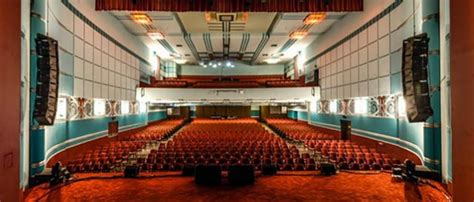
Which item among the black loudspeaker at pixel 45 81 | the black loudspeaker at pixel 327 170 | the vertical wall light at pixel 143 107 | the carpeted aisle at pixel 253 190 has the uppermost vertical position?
the black loudspeaker at pixel 45 81

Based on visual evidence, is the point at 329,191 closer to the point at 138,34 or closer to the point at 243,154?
the point at 243,154

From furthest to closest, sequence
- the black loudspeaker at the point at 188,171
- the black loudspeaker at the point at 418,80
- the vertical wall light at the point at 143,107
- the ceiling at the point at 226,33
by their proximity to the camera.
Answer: the vertical wall light at the point at 143,107, the ceiling at the point at 226,33, the black loudspeaker at the point at 188,171, the black loudspeaker at the point at 418,80

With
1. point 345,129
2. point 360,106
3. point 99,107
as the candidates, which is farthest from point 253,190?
point 345,129

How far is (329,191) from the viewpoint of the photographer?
4727mm

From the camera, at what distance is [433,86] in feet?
18.7

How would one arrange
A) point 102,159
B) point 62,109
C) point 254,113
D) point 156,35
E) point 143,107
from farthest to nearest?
point 254,113 < point 143,107 < point 156,35 < point 62,109 < point 102,159

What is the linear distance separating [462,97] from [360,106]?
26.6ft

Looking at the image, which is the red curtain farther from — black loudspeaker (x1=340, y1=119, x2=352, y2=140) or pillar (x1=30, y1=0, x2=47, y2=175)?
black loudspeaker (x1=340, y1=119, x2=352, y2=140)

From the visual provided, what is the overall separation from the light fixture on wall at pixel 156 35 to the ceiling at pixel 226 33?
25 cm

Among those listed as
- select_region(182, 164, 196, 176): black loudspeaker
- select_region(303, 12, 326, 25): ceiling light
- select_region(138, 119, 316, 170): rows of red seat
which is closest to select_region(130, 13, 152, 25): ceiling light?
select_region(138, 119, 316, 170): rows of red seat

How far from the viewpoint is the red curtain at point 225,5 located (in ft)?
27.5

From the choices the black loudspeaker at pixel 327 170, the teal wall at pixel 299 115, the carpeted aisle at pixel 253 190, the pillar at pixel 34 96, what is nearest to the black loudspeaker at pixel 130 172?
the carpeted aisle at pixel 253 190

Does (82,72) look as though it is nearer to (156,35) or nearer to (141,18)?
(141,18)

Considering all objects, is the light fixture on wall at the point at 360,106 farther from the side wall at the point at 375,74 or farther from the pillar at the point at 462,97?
the pillar at the point at 462,97
